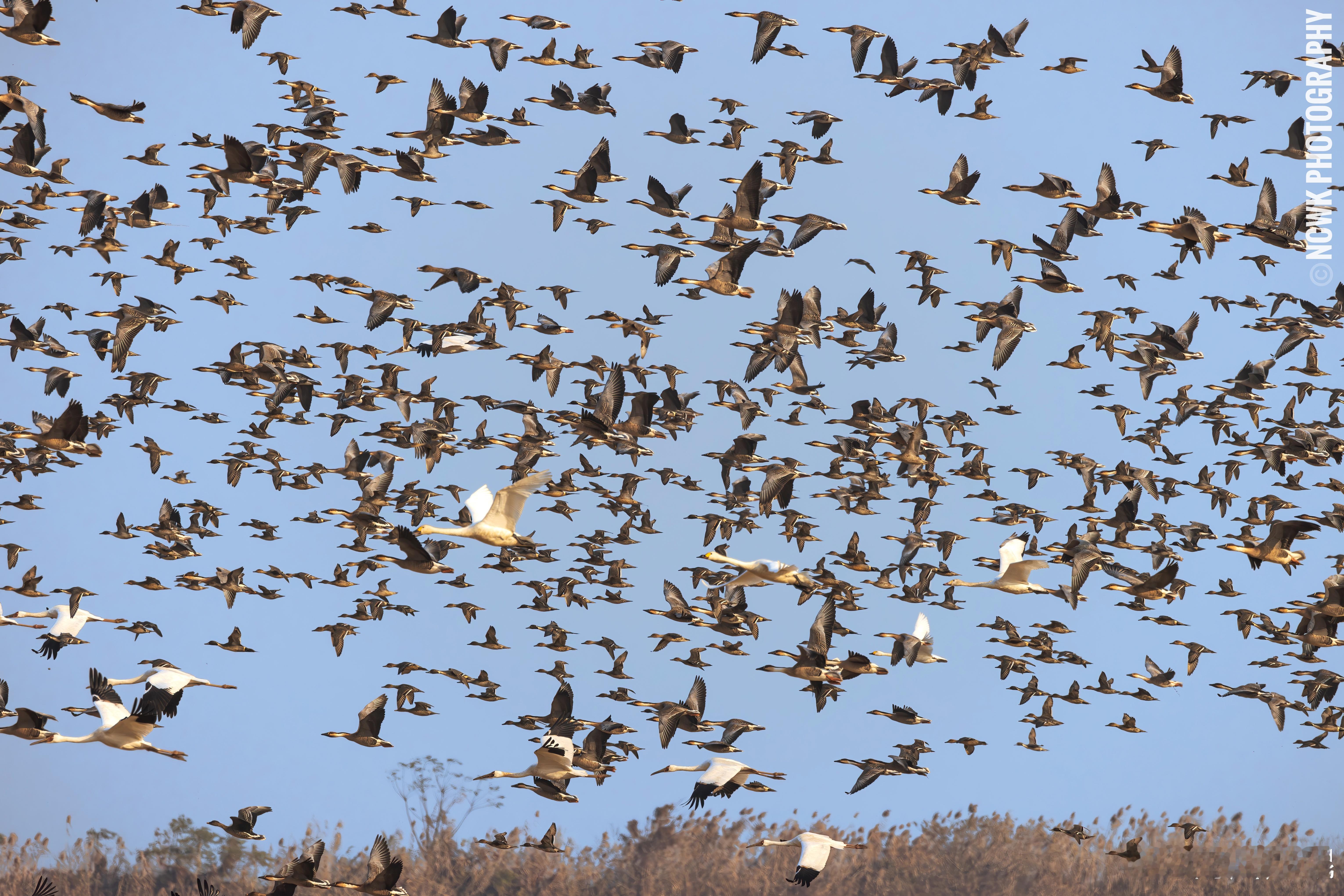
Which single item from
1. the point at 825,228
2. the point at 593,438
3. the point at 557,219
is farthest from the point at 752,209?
the point at 557,219

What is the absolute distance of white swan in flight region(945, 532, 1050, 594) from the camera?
25.0 metres

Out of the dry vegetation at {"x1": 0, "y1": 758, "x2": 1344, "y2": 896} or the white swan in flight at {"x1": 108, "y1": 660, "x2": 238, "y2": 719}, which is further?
the dry vegetation at {"x1": 0, "y1": 758, "x2": 1344, "y2": 896}

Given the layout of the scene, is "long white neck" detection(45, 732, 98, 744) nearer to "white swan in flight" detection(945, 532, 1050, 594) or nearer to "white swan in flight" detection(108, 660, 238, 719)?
"white swan in flight" detection(108, 660, 238, 719)

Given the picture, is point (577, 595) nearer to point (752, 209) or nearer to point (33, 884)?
point (752, 209)

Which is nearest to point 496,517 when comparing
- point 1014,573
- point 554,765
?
point 554,765

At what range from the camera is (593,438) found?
91.2 feet

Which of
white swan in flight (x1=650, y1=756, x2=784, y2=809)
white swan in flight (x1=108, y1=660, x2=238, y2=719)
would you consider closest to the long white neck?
white swan in flight (x1=108, y1=660, x2=238, y2=719)

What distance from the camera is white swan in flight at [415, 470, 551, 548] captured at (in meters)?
22.0

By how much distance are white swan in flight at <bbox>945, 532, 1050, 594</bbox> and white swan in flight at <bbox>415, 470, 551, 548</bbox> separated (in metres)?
8.83

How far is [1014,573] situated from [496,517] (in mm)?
9677

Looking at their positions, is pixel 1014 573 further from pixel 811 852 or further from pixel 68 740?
pixel 68 740

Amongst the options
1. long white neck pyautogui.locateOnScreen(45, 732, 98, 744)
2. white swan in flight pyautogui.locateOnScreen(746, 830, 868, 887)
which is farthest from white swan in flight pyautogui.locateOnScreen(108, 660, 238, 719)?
white swan in flight pyautogui.locateOnScreen(746, 830, 868, 887)

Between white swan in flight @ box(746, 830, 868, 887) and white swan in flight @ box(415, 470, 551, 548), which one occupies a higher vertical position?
white swan in flight @ box(415, 470, 551, 548)

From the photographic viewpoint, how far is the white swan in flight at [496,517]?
22031mm
